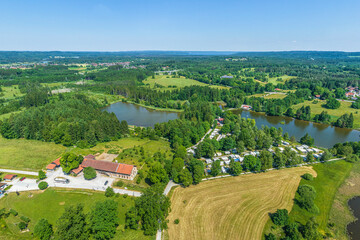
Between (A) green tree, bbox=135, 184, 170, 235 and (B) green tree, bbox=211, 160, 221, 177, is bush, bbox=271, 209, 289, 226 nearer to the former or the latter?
(B) green tree, bbox=211, 160, 221, 177

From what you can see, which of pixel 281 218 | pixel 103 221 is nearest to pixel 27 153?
pixel 103 221

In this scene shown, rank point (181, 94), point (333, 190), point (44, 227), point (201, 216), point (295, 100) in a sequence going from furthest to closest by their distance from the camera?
point (181, 94) < point (295, 100) < point (333, 190) < point (201, 216) < point (44, 227)

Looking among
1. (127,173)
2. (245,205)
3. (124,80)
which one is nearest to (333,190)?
(245,205)

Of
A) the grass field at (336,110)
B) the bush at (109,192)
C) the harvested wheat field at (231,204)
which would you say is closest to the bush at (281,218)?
the harvested wheat field at (231,204)

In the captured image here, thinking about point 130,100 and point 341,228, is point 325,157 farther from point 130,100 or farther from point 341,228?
point 130,100

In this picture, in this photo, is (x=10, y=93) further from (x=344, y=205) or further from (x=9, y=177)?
(x=344, y=205)

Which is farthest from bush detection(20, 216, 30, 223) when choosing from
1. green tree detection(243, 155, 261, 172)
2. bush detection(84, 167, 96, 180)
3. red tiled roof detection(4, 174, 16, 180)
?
green tree detection(243, 155, 261, 172)
